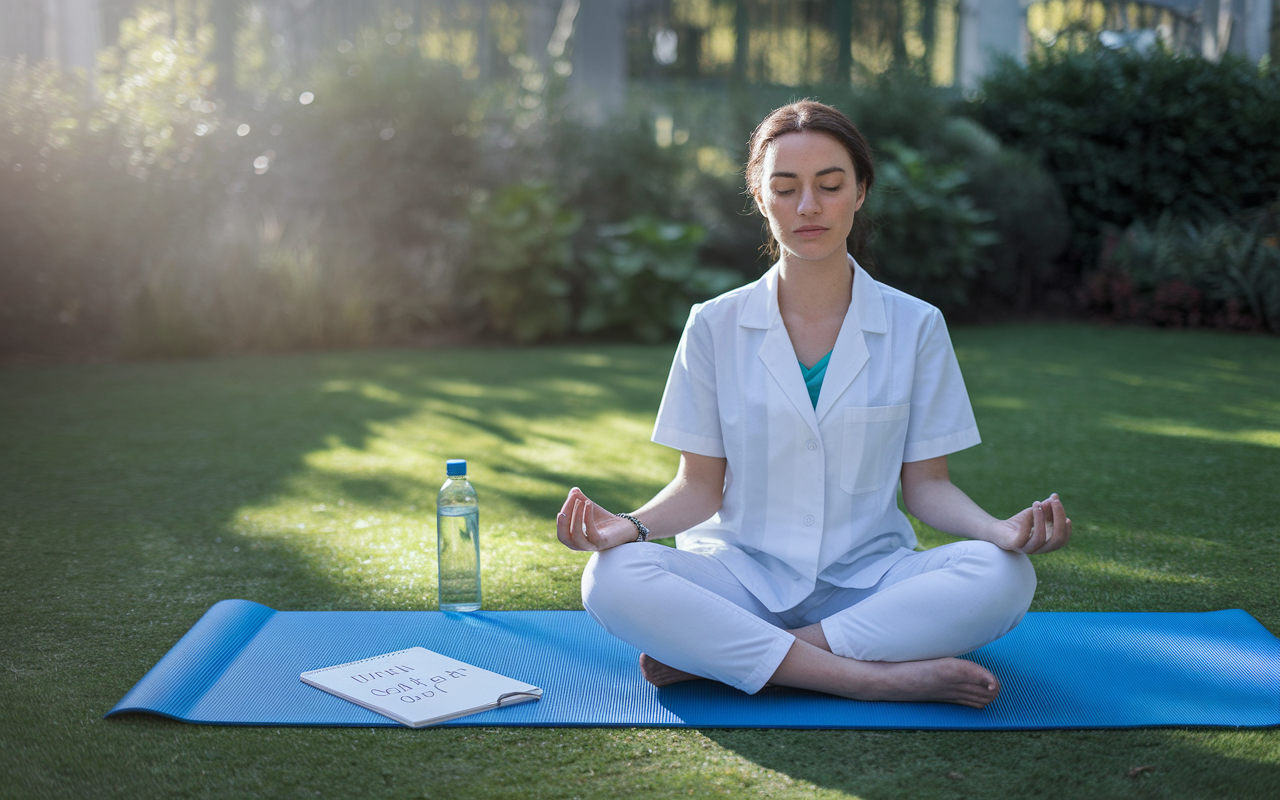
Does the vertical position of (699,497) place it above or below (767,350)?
below

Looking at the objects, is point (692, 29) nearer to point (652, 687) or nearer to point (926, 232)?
point (926, 232)

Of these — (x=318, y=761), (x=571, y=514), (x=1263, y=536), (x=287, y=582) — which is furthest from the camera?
(x=1263, y=536)

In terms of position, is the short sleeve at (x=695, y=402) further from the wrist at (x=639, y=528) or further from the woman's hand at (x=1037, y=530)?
the woman's hand at (x=1037, y=530)

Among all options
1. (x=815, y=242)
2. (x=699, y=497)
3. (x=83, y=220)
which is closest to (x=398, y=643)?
(x=699, y=497)

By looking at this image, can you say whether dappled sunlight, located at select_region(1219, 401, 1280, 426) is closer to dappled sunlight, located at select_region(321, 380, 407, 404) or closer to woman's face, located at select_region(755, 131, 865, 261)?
woman's face, located at select_region(755, 131, 865, 261)

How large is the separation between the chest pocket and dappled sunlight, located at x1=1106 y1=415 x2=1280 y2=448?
3.01 metres

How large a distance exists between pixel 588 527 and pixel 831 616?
54 cm

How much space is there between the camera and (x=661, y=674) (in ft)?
7.43

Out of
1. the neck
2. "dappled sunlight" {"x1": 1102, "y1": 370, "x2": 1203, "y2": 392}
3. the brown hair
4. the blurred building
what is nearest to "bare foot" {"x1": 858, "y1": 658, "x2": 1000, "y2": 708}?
the neck

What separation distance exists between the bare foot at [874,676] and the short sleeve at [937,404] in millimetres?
459

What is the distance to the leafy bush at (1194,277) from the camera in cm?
848

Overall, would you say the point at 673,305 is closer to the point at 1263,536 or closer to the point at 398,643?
the point at 1263,536

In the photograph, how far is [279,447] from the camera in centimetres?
478

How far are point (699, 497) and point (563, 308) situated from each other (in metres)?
6.30
